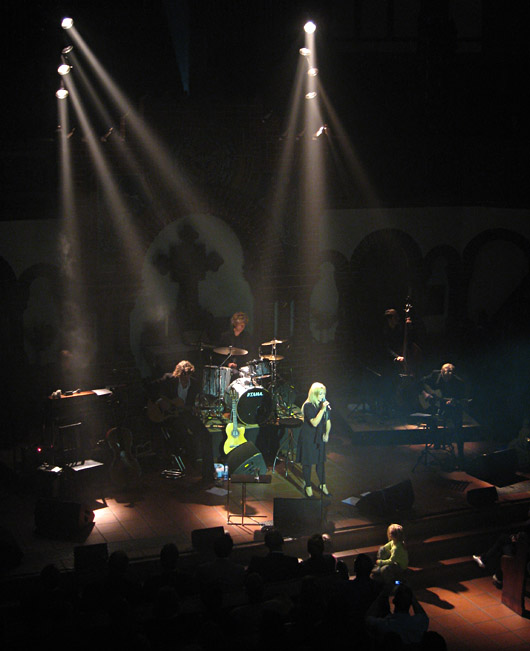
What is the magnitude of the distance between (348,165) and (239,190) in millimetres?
2023

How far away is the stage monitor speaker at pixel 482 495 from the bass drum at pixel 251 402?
9.67ft

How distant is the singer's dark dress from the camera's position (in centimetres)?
1054

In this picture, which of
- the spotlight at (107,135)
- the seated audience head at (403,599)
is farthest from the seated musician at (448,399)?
the spotlight at (107,135)

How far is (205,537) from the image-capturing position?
892 cm

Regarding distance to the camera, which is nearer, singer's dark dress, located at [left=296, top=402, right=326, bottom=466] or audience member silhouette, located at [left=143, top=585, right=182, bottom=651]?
audience member silhouette, located at [left=143, top=585, right=182, bottom=651]

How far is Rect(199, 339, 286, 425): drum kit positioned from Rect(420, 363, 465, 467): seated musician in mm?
2330

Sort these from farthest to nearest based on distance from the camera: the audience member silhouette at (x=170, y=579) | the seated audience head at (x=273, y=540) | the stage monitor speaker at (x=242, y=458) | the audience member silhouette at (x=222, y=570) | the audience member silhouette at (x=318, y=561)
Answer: the stage monitor speaker at (x=242, y=458)
the seated audience head at (x=273, y=540)
the audience member silhouette at (x=222, y=570)
the audience member silhouette at (x=318, y=561)
the audience member silhouette at (x=170, y=579)

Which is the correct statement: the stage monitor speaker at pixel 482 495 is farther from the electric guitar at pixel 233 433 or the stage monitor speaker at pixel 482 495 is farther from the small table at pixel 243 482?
the electric guitar at pixel 233 433

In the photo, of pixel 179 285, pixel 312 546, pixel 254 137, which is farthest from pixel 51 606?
pixel 254 137

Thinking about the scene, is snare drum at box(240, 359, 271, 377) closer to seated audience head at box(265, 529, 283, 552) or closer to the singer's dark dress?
the singer's dark dress

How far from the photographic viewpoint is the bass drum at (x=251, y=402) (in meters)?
11.5

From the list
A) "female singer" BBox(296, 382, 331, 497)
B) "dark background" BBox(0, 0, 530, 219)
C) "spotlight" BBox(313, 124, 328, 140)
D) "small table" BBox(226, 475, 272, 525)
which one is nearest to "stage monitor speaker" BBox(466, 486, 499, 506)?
"female singer" BBox(296, 382, 331, 497)

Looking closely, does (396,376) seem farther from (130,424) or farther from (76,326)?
(76,326)

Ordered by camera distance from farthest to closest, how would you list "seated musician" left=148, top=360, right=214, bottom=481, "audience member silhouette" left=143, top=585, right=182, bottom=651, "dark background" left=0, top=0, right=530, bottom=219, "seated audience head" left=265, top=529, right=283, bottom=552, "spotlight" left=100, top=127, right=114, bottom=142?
"dark background" left=0, top=0, right=530, bottom=219 → "spotlight" left=100, top=127, right=114, bottom=142 → "seated musician" left=148, top=360, right=214, bottom=481 → "seated audience head" left=265, top=529, right=283, bottom=552 → "audience member silhouette" left=143, top=585, right=182, bottom=651
